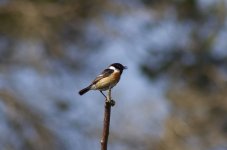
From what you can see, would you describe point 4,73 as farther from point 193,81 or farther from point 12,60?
point 193,81

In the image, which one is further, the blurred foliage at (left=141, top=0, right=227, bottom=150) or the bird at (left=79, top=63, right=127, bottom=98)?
the blurred foliage at (left=141, top=0, right=227, bottom=150)

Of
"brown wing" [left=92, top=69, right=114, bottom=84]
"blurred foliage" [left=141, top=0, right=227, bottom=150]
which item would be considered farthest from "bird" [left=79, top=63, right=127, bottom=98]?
"blurred foliage" [left=141, top=0, right=227, bottom=150]

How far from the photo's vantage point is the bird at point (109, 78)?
2492 millimetres

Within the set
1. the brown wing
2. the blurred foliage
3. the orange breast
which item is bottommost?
the orange breast

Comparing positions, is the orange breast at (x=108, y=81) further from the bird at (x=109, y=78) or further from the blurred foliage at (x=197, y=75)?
the blurred foliage at (x=197, y=75)

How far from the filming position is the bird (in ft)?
8.18

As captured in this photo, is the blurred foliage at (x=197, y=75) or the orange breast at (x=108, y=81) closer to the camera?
the orange breast at (x=108, y=81)

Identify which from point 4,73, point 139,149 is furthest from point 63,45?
point 139,149

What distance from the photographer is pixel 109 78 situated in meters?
2.51

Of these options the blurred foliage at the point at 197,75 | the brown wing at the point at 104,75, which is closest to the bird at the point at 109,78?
the brown wing at the point at 104,75

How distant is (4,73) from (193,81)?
3.13 m

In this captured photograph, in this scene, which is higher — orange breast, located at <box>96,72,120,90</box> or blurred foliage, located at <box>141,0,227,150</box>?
blurred foliage, located at <box>141,0,227,150</box>

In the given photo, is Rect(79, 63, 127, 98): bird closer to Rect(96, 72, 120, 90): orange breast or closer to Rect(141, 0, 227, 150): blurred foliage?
Rect(96, 72, 120, 90): orange breast

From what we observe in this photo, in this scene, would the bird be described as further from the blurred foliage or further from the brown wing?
the blurred foliage
